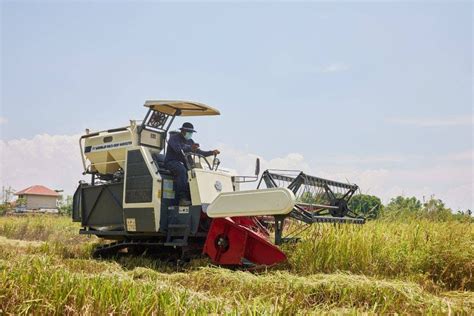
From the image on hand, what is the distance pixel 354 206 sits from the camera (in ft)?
27.8

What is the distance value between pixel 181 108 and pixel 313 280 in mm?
5067

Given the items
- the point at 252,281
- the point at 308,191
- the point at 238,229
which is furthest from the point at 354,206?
the point at 252,281

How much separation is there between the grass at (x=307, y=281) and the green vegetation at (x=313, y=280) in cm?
1

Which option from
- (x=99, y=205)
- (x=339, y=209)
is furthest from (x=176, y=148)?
(x=339, y=209)

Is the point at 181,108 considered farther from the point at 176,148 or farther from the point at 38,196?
the point at 38,196

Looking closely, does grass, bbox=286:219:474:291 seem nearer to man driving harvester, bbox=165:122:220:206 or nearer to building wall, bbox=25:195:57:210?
man driving harvester, bbox=165:122:220:206

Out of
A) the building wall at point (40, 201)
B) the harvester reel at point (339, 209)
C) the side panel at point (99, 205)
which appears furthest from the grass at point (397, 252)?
the building wall at point (40, 201)

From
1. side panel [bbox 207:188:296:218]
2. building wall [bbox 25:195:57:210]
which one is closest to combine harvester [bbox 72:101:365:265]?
side panel [bbox 207:188:296:218]

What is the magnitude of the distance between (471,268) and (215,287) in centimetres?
288

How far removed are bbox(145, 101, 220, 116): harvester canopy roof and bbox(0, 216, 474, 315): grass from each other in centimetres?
281

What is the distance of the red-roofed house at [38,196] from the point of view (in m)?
51.5

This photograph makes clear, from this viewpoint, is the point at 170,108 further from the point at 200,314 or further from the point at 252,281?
the point at 200,314

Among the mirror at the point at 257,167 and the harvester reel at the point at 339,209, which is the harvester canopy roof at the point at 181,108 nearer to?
the mirror at the point at 257,167

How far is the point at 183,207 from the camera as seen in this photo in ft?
26.2
